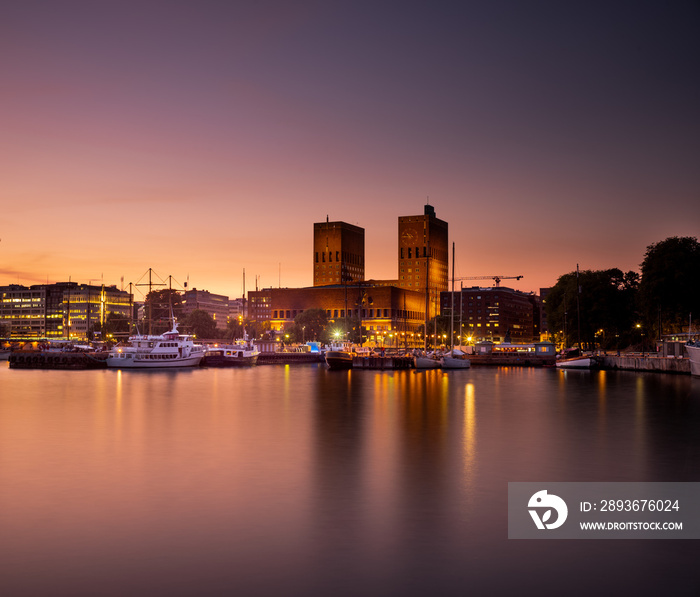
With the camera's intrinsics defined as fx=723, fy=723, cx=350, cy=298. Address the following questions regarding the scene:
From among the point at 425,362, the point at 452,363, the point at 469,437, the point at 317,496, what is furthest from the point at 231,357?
the point at 317,496

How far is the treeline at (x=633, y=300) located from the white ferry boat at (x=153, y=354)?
74.6 meters

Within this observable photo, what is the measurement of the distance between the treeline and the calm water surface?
198 feet

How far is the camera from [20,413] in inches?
2179

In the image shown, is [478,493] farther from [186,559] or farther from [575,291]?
[575,291]

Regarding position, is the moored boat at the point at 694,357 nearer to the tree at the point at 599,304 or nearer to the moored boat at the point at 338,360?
the tree at the point at 599,304

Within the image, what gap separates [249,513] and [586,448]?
68.9ft

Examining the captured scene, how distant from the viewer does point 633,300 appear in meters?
150

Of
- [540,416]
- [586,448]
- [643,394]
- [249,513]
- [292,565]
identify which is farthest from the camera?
[643,394]

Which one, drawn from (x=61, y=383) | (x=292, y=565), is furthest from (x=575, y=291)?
(x=292, y=565)

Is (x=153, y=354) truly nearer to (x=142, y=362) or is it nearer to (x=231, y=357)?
(x=142, y=362)

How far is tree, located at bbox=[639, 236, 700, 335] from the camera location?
370ft
